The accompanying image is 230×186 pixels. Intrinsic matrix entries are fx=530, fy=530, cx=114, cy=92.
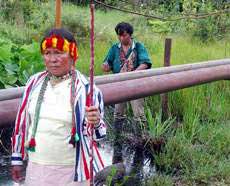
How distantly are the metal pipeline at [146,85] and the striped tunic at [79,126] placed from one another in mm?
367

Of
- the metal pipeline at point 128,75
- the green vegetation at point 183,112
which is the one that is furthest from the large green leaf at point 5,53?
the metal pipeline at point 128,75

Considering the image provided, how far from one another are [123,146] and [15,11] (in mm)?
7764

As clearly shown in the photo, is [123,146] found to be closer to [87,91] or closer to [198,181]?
[198,181]

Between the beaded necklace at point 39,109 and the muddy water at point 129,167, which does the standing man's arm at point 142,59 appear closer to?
the muddy water at point 129,167

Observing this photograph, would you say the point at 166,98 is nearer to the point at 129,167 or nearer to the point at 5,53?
the point at 129,167

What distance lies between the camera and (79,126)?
8.47 ft

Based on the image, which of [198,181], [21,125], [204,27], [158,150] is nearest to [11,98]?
[21,125]

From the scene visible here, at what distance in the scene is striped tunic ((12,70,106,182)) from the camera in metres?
2.58

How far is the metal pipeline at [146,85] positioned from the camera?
3.06 metres

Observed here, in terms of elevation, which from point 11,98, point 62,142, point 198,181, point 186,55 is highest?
point 186,55

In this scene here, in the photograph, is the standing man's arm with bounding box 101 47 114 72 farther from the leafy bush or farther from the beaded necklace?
the beaded necklace

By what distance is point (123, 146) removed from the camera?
578cm

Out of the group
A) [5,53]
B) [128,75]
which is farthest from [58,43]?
[5,53]

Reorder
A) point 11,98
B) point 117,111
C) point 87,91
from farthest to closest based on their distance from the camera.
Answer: point 117,111 → point 11,98 → point 87,91
